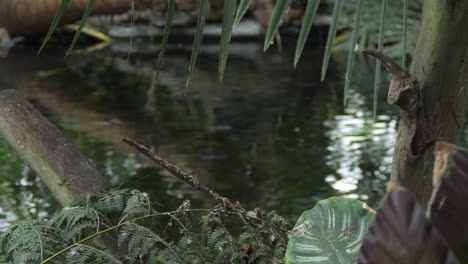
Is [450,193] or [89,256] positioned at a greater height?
[450,193]

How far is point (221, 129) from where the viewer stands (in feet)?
9.67

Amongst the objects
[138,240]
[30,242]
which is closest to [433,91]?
[138,240]

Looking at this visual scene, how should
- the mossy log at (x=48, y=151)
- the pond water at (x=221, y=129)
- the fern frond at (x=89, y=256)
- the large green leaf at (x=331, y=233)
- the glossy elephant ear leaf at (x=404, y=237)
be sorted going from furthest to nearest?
the pond water at (x=221, y=129), the mossy log at (x=48, y=151), the fern frond at (x=89, y=256), the large green leaf at (x=331, y=233), the glossy elephant ear leaf at (x=404, y=237)

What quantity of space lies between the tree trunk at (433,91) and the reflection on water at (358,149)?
106 cm

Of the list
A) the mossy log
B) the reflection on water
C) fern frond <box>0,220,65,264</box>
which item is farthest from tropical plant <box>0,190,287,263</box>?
the reflection on water

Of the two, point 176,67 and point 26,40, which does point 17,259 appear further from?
point 26,40

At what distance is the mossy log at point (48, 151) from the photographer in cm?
115

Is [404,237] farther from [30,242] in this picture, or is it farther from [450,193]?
[30,242]

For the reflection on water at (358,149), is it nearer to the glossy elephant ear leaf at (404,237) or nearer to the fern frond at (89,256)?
the fern frond at (89,256)

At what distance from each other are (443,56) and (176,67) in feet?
12.8

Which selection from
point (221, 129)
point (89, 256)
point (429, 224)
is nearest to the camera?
point (429, 224)

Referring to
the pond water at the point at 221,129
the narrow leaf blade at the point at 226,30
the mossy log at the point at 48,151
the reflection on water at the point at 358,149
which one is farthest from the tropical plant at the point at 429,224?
the reflection on water at the point at 358,149

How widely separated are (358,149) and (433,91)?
5.60 ft

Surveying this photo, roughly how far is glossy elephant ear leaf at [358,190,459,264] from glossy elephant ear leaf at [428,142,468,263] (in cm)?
3
